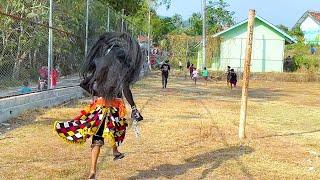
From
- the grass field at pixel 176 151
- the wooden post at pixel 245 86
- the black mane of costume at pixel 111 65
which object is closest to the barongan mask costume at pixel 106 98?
the black mane of costume at pixel 111 65

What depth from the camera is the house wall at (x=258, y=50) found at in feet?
146

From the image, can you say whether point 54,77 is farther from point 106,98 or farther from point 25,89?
point 106,98

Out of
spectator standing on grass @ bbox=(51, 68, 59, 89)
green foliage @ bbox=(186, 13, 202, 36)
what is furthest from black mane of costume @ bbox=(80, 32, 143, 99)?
green foliage @ bbox=(186, 13, 202, 36)

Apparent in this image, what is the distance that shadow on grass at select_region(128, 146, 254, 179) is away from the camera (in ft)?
22.2

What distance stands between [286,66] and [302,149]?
1511 inches

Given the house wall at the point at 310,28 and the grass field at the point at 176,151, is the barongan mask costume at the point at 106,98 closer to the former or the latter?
the grass field at the point at 176,151

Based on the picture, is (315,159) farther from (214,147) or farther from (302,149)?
(214,147)

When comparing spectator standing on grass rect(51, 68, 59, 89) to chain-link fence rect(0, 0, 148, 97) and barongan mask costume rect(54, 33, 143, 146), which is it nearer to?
chain-link fence rect(0, 0, 148, 97)

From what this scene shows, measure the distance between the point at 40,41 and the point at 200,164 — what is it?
22.4 feet

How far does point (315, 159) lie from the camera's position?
8133 millimetres

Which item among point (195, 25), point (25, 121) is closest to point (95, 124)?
point (25, 121)

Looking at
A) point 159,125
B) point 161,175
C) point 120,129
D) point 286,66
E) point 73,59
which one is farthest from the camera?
point 286,66

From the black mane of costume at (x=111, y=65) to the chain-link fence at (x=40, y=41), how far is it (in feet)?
5.18

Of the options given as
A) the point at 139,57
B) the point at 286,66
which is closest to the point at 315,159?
the point at 139,57
